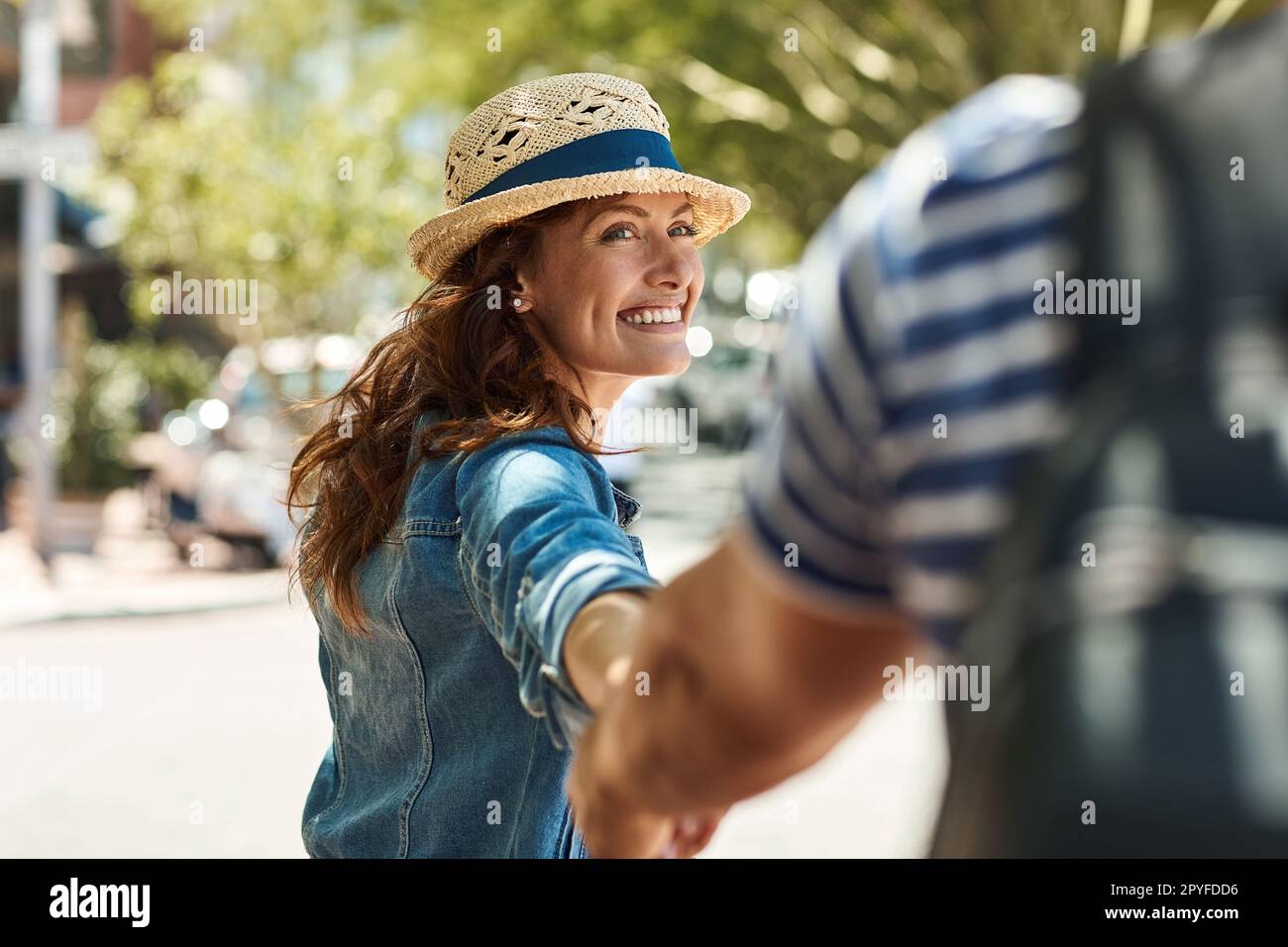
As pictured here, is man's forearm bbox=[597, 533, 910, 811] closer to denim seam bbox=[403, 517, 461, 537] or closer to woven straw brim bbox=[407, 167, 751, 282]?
denim seam bbox=[403, 517, 461, 537]

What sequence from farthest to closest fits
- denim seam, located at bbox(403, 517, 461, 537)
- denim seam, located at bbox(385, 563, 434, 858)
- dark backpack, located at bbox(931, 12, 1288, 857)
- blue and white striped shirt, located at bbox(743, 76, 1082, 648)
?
1. denim seam, located at bbox(385, 563, 434, 858)
2. denim seam, located at bbox(403, 517, 461, 537)
3. blue and white striped shirt, located at bbox(743, 76, 1082, 648)
4. dark backpack, located at bbox(931, 12, 1288, 857)

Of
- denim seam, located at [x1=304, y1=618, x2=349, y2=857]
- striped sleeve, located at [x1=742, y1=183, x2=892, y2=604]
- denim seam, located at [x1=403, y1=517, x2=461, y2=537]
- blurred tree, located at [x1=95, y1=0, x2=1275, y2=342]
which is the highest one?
blurred tree, located at [x1=95, y1=0, x2=1275, y2=342]

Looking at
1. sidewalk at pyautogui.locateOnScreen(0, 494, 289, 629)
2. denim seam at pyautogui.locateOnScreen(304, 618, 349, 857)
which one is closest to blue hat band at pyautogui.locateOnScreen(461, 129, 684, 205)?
denim seam at pyautogui.locateOnScreen(304, 618, 349, 857)

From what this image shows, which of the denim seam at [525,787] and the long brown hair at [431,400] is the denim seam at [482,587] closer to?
the long brown hair at [431,400]

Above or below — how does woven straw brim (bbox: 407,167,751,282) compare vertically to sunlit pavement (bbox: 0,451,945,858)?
above

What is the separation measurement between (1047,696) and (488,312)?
140 centimetres

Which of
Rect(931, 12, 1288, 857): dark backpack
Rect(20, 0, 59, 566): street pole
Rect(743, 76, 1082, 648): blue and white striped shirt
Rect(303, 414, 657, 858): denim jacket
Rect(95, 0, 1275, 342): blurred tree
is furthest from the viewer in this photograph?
Rect(95, 0, 1275, 342): blurred tree

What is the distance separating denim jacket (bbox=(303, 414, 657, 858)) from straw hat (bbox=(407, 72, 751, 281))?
30cm

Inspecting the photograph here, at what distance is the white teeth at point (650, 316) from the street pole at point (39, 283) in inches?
482

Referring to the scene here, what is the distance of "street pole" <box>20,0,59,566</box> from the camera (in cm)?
1366

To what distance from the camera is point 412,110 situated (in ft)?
64.0

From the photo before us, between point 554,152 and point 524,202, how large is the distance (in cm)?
7
